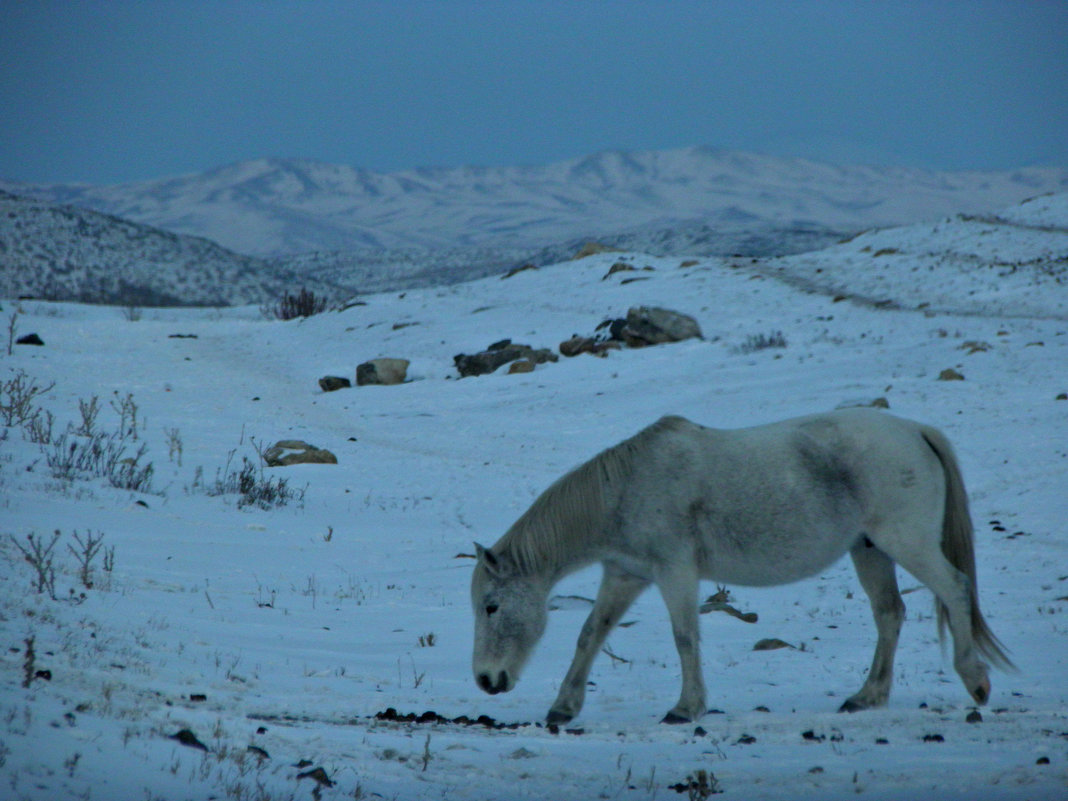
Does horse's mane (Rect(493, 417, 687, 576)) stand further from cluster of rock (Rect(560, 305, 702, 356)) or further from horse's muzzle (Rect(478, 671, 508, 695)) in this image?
cluster of rock (Rect(560, 305, 702, 356))

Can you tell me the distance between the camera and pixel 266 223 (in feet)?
611

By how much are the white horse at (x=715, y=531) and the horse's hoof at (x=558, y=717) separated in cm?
1

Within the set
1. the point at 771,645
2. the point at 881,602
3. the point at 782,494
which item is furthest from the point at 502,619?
the point at 771,645

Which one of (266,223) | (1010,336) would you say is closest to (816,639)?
(1010,336)

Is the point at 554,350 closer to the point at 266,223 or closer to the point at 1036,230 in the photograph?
the point at 1036,230

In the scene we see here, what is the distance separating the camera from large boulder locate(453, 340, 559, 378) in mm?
24141

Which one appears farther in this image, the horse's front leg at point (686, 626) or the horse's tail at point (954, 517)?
the horse's tail at point (954, 517)

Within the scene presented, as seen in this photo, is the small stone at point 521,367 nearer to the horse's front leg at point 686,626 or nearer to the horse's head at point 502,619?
the horse's head at point 502,619

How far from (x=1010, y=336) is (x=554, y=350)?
10584 millimetres

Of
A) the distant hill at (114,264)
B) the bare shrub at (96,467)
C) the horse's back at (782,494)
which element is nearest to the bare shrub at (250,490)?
the bare shrub at (96,467)

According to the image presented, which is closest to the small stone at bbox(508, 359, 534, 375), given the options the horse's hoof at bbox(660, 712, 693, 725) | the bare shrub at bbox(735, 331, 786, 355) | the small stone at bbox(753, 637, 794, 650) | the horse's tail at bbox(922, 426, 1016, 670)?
the bare shrub at bbox(735, 331, 786, 355)

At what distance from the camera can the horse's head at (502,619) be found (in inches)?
226

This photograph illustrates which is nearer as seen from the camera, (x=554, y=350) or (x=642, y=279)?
(x=554, y=350)

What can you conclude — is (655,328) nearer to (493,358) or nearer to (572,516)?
(493,358)
